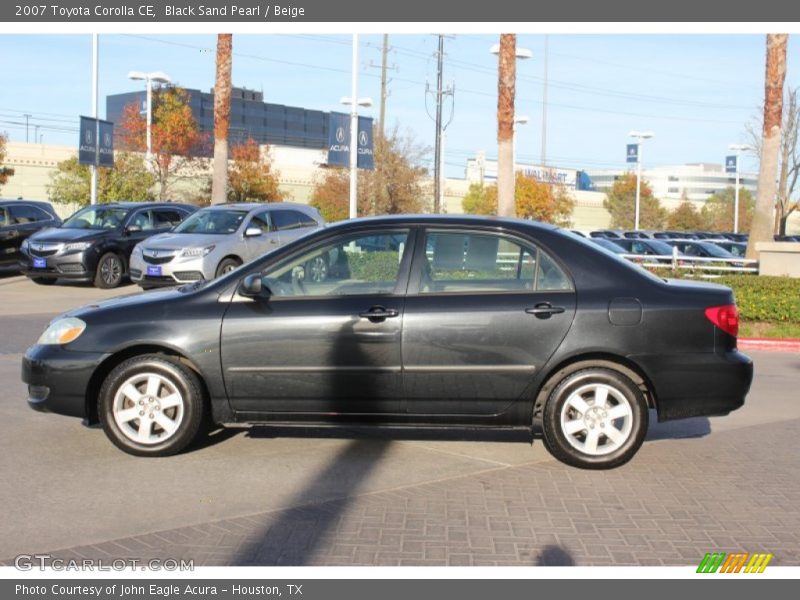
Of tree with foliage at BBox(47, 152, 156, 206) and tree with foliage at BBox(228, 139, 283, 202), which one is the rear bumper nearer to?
tree with foliage at BBox(47, 152, 156, 206)

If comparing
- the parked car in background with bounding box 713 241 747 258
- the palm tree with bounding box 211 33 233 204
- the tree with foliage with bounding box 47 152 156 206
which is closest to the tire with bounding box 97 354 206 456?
the palm tree with bounding box 211 33 233 204

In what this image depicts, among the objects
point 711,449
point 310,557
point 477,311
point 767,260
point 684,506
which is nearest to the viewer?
point 310,557

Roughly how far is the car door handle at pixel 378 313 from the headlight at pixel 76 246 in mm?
14434

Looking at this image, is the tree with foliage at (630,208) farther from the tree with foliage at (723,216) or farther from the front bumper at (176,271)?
the front bumper at (176,271)

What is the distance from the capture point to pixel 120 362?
688cm

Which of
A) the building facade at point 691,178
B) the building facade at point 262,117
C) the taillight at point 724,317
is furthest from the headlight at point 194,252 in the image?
the building facade at point 691,178

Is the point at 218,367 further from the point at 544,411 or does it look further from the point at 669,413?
the point at 669,413

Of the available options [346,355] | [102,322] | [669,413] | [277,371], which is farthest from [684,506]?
[102,322]

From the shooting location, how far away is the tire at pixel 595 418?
21.9ft

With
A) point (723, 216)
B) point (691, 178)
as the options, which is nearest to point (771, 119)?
point (723, 216)

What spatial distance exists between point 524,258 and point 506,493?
1697 millimetres

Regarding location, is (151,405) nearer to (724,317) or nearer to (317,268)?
(317,268)

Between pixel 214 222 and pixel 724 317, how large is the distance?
13.6m

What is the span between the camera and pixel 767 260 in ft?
59.3
